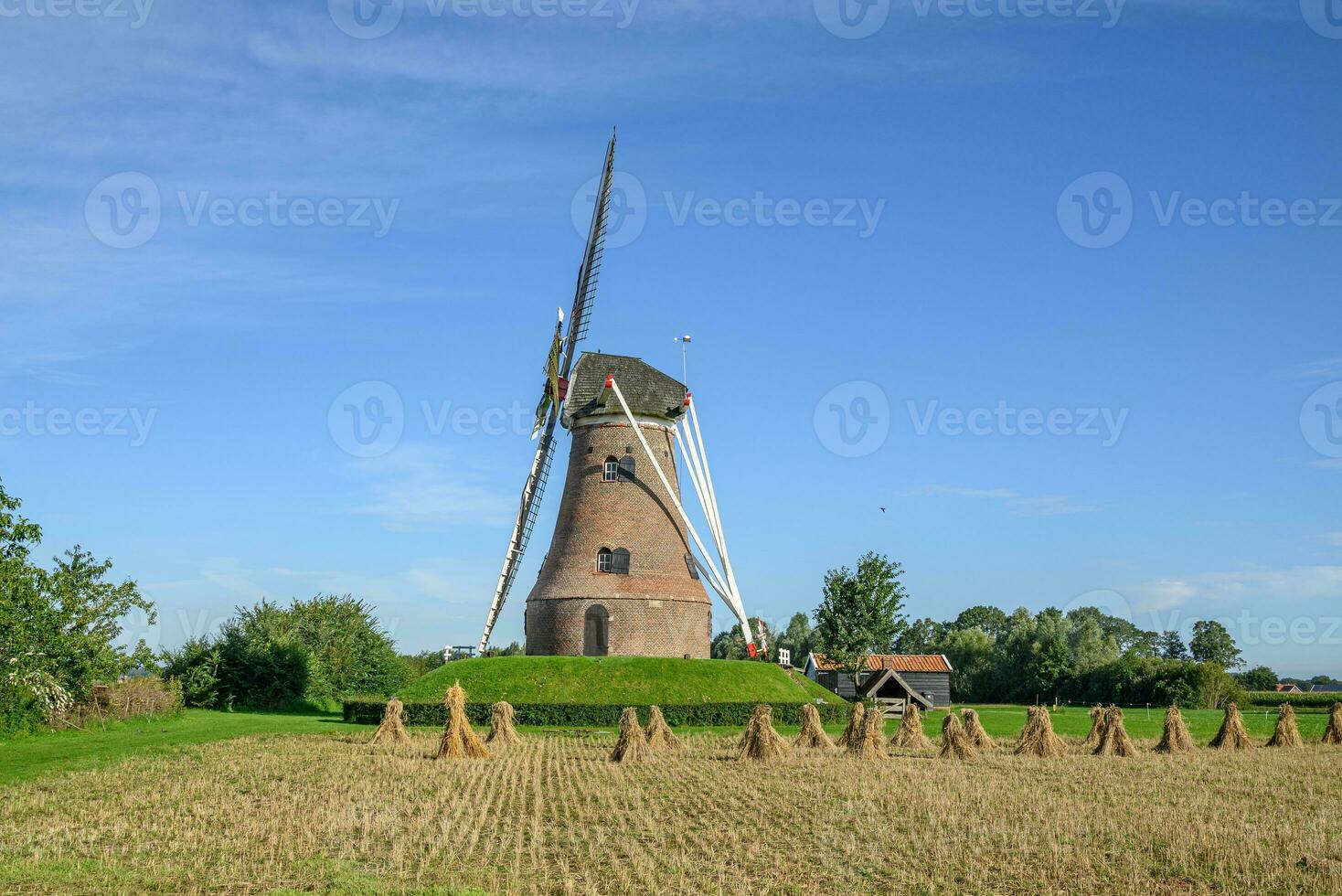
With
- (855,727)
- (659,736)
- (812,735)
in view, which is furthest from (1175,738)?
(659,736)

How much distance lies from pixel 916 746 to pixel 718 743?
5960 millimetres

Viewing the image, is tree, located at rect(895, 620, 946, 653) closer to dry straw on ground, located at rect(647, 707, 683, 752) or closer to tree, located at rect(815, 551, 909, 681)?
tree, located at rect(815, 551, 909, 681)

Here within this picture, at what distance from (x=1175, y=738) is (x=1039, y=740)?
4343 mm

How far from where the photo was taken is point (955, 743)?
103 ft

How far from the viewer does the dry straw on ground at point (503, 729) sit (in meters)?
35.0

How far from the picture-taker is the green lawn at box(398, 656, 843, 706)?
44062 mm

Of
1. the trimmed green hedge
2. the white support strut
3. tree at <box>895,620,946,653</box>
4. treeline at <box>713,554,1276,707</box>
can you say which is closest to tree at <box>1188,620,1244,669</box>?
Answer: treeline at <box>713,554,1276,707</box>

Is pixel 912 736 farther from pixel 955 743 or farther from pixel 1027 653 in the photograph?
pixel 1027 653

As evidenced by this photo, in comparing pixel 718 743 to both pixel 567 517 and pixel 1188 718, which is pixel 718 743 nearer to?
pixel 567 517

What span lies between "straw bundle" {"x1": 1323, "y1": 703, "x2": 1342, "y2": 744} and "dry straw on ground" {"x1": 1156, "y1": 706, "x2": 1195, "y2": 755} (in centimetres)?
690

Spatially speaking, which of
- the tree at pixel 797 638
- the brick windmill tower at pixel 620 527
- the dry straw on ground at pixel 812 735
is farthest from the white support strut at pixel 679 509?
the tree at pixel 797 638

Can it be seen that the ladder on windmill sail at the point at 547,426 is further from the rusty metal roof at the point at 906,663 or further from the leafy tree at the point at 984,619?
the leafy tree at the point at 984,619

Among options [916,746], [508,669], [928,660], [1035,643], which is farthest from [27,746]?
[1035,643]

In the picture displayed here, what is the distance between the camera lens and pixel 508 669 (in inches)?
1818
